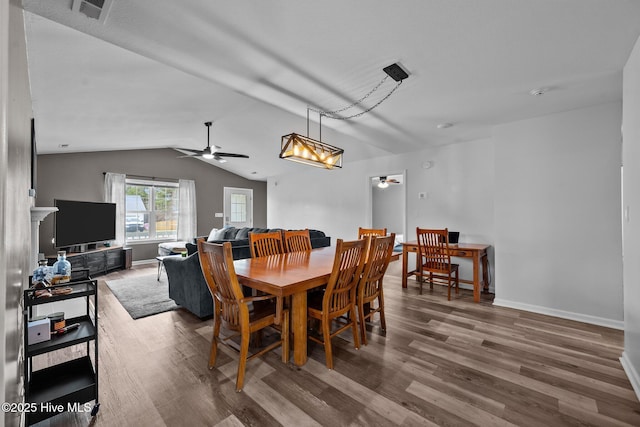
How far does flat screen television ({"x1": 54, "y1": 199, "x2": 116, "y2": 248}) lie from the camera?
14.9 feet

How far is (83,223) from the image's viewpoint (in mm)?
5008

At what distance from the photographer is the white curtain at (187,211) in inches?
287

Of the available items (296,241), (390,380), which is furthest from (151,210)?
(390,380)

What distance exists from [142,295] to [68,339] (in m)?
2.69

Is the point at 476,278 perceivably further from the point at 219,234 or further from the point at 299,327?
the point at 219,234

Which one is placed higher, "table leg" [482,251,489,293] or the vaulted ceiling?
the vaulted ceiling

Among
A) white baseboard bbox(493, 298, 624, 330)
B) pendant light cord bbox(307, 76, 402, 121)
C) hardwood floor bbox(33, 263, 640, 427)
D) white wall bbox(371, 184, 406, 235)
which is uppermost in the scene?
Result: pendant light cord bbox(307, 76, 402, 121)

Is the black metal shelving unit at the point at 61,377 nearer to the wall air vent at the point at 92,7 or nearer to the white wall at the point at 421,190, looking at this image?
the wall air vent at the point at 92,7

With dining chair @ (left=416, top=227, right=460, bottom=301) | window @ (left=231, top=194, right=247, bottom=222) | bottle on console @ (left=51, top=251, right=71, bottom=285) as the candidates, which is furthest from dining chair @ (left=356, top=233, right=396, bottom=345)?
window @ (left=231, top=194, right=247, bottom=222)

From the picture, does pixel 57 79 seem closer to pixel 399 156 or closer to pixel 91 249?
pixel 91 249

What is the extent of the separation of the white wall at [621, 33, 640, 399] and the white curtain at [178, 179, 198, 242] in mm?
7754

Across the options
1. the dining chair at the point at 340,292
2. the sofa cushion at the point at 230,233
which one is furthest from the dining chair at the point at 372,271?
the sofa cushion at the point at 230,233

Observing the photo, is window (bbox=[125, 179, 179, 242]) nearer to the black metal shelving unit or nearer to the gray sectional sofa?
the gray sectional sofa

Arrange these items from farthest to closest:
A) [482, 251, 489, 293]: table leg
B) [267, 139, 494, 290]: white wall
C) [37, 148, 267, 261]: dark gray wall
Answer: [37, 148, 267, 261]: dark gray wall → [267, 139, 494, 290]: white wall → [482, 251, 489, 293]: table leg
